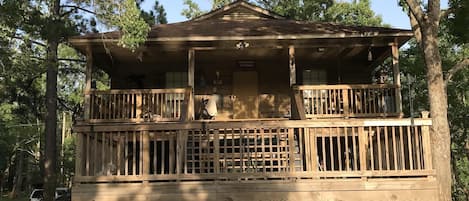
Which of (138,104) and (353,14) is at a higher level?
(353,14)

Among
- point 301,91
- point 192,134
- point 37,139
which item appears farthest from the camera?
point 37,139

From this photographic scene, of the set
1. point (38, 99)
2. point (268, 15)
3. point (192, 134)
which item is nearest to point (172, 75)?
point (268, 15)

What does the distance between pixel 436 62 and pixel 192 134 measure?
494 cm

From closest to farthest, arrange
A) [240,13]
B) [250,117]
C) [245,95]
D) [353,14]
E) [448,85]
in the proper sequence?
1. [250,117]
2. [245,95]
3. [240,13]
4. [448,85]
5. [353,14]

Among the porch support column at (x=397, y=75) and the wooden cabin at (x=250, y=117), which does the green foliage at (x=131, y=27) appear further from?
the porch support column at (x=397, y=75)

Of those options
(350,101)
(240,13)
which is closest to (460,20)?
(350,101)

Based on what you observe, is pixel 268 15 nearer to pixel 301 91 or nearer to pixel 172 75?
pixel 172 75

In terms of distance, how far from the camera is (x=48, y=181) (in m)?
17.1

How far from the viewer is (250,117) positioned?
1434 centimetres

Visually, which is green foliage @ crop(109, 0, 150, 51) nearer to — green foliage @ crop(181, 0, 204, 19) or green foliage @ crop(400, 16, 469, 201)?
green foliage @ crop(400, 16, 469, 201)

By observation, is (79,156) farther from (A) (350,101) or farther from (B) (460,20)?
(B) (460,20)

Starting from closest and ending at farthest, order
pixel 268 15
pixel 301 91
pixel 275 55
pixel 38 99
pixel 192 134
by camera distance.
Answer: pixel 192 134, pixel 301 91, pixel 275 55, pixel 268 15, pixel 38 99

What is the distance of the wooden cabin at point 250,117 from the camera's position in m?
9.05

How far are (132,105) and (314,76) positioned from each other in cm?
585
